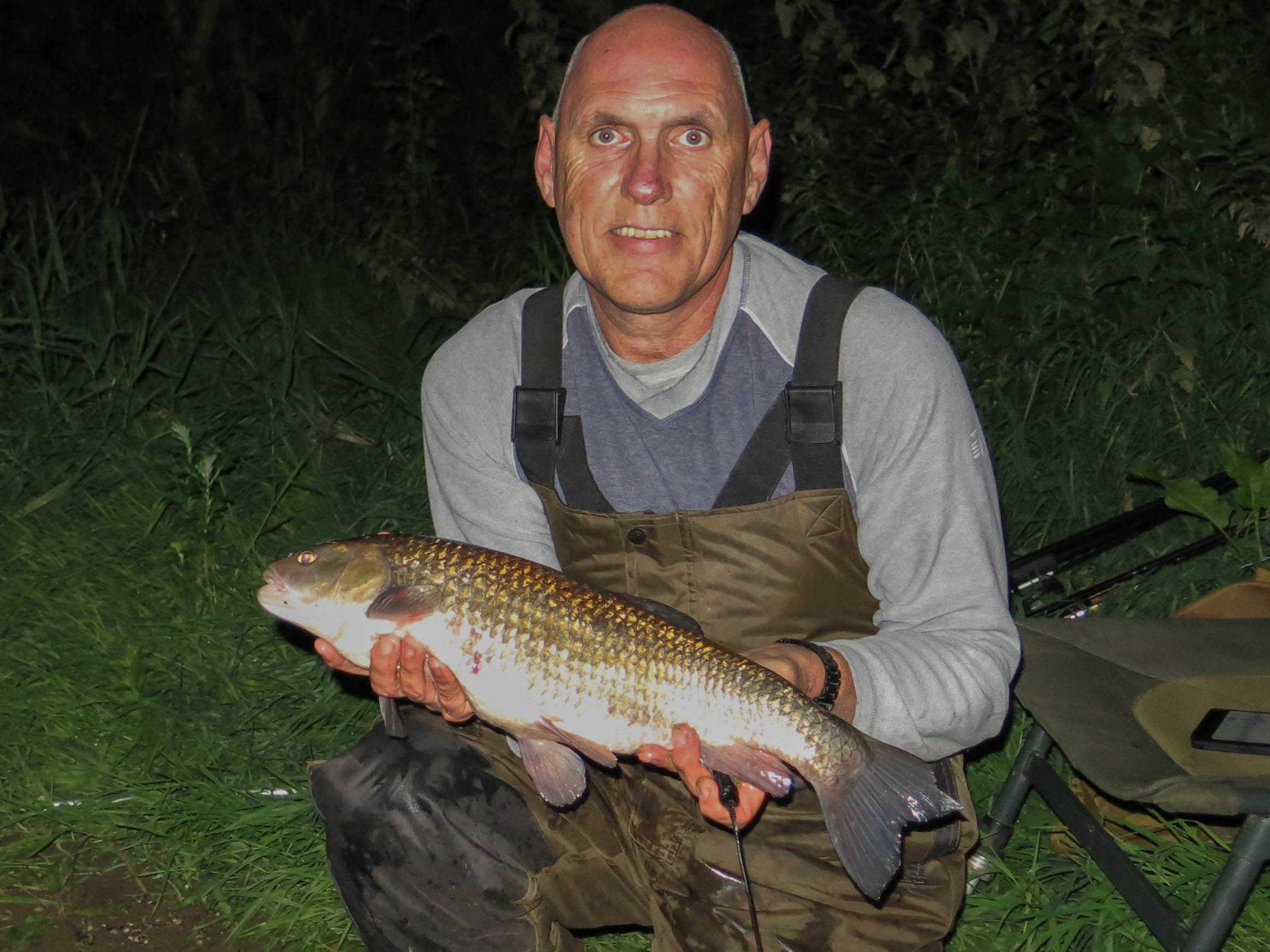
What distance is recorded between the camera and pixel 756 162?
117 inches

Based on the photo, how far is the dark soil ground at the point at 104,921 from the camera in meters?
3.04

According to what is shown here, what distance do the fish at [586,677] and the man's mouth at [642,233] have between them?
2.46ft

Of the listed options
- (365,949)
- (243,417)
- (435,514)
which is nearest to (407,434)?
(243,417)

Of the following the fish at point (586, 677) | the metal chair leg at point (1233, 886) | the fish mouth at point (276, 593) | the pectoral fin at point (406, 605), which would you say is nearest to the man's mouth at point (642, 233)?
the fish at point (586, 677)

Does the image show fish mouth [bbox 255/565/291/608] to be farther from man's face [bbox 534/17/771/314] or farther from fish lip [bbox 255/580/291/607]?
man's face [bbox 534/17/771/314]

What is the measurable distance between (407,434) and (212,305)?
5.41 ft

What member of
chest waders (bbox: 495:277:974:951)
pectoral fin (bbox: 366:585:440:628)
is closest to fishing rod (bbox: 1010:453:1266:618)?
chest waders (bbox: 495:277:974:951)

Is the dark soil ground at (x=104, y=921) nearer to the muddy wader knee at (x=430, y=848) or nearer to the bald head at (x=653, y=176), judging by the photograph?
the muddy wader knee at (x=430, y=848)

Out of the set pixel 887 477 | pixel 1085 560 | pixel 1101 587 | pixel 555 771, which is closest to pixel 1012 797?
pixel 1101 587

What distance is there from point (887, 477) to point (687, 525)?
408 millimetres

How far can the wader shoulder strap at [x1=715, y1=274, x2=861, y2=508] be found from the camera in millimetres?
2598

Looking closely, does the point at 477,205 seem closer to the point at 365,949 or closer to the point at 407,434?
the point at 407,434

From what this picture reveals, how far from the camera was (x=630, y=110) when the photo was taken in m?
2.78

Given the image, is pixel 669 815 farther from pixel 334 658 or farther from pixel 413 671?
pixel 334 658
